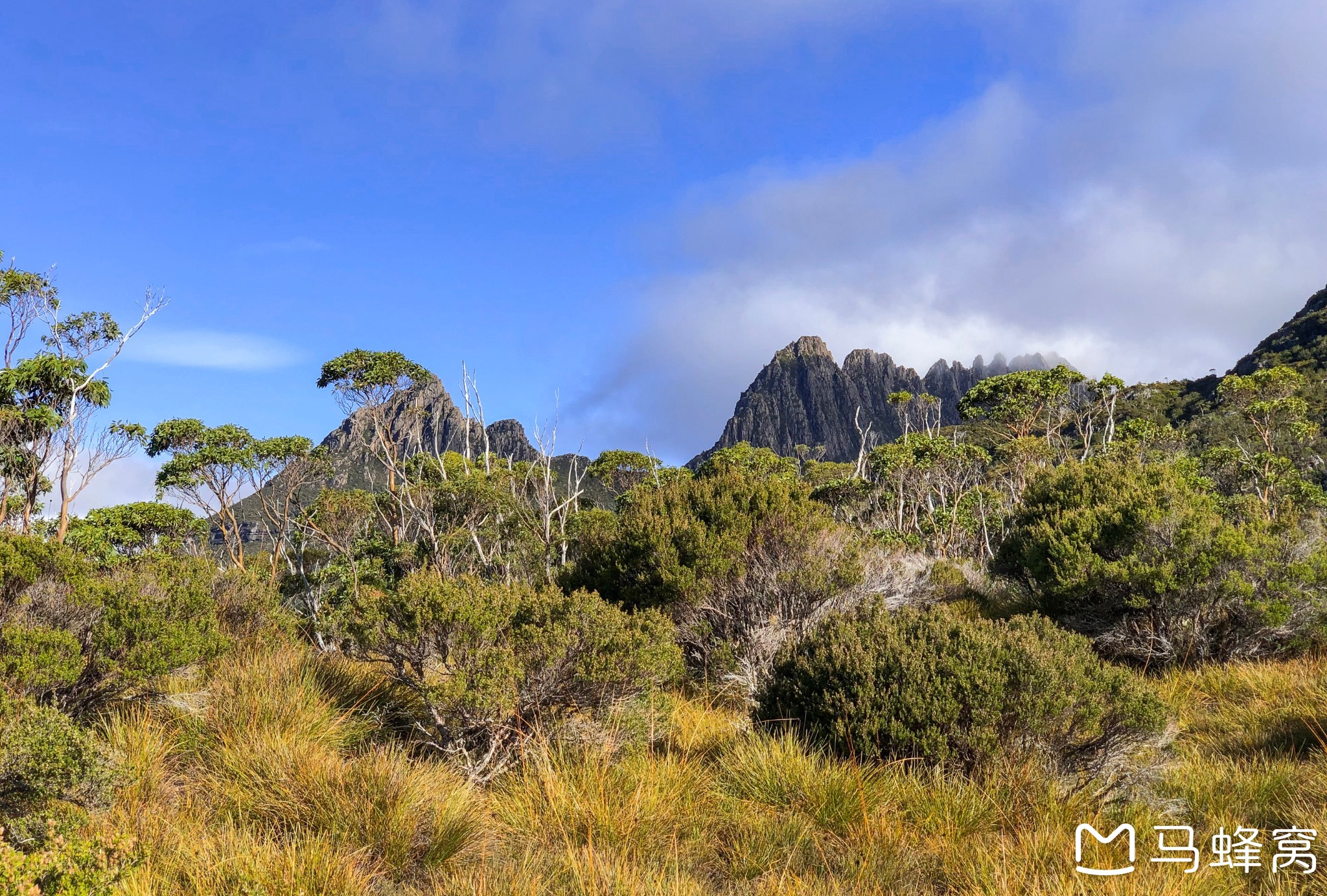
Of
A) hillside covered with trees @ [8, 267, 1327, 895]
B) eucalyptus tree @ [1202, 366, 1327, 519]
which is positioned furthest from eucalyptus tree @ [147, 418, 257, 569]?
eucalyptus tree @ [1202, 366, 1327, 519]

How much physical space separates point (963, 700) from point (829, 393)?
170891 millimetres

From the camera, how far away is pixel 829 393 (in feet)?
563

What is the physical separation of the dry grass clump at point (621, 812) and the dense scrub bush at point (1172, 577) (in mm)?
3778

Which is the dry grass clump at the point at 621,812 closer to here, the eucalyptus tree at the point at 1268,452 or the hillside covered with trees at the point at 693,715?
the hillside covered with trees at the point at 693,715

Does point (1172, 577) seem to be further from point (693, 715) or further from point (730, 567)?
point (693, 715)

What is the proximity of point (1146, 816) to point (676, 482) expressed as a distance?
7993 mm

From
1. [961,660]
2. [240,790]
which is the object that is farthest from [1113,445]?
[240,790]

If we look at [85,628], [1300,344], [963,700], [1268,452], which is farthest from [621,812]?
[1300,344]

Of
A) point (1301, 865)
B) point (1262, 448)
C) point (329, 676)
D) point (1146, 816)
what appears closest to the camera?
point (1301, 865)

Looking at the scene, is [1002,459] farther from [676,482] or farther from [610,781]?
[610,781]

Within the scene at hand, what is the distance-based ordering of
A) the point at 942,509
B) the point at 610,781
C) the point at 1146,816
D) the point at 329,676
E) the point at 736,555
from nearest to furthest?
1. the point at 1146,816
2. the point at 610,781
3. the point at 329,676
4. the point at 736,555
5. the point at 942,509

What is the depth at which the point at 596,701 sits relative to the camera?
584 centimetres

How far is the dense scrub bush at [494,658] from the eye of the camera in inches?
210

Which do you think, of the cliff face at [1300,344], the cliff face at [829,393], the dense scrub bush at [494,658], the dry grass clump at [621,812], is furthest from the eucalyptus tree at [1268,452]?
the cliff face at [829,393]
